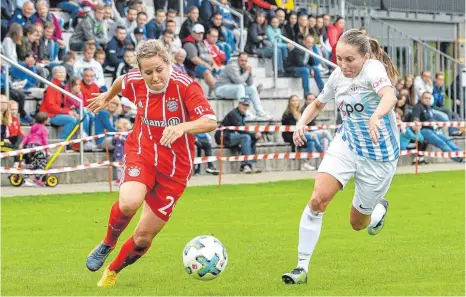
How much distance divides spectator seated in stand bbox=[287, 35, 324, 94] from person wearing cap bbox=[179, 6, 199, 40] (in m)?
3.30

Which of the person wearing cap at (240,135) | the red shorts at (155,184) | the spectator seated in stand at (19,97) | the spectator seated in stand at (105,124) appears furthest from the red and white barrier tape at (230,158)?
the red shorts at (155,184)

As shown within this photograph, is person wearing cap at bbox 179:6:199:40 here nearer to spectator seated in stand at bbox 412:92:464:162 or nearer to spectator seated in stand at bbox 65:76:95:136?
spectator seated in stand at bbox 65:76:95:136

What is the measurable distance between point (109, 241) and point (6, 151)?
10626 millimetres

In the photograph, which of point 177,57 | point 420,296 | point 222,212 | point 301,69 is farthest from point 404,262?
point 301,69

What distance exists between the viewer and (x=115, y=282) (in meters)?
9.99

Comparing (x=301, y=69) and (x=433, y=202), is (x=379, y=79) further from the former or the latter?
(x=301, y=69)

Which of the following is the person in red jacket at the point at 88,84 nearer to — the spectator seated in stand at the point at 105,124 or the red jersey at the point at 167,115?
the spectator seated in stand at the point at 105,124

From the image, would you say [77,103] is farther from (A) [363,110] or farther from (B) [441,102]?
(A) [363,110]

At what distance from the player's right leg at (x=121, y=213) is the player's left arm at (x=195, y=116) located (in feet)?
1.90

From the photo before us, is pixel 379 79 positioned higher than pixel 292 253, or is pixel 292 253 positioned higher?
pixel 379 79

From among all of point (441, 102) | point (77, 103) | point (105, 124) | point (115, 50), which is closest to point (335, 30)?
point (441, 102)

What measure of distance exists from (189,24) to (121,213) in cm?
1667

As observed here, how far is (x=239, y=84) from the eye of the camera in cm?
2512

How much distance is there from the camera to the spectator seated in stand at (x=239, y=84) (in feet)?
82.2
